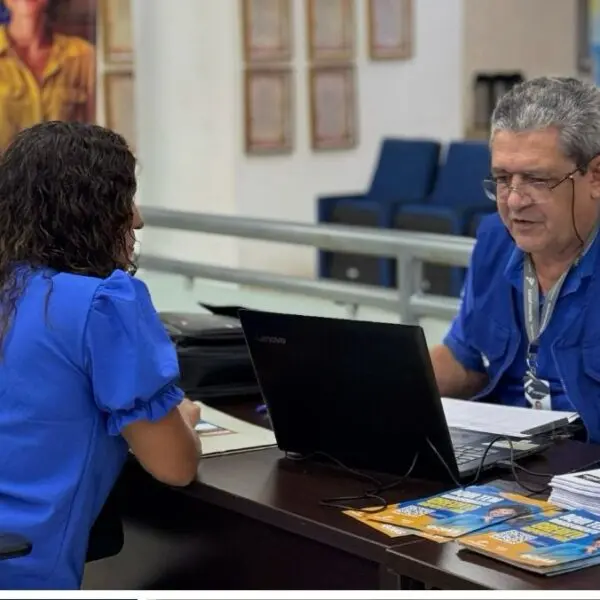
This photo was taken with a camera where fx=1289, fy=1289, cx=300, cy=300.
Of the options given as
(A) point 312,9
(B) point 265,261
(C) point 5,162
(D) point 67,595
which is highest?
(A) point 312,9

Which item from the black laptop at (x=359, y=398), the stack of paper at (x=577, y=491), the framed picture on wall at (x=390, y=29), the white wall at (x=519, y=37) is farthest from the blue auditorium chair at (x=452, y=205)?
the stack of paper at (x=577, y=491)

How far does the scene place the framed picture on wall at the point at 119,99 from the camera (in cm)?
755

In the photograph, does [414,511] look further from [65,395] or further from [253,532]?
[65,395]

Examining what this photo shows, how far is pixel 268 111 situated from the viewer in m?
8.26

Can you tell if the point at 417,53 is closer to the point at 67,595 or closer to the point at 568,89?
the point at 568,89

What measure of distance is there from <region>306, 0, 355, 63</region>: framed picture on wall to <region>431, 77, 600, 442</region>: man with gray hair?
6.08 metres

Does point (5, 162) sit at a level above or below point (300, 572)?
above

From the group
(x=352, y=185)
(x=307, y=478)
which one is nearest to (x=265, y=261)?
(x=352, y=185)

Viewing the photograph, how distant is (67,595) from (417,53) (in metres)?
8.10

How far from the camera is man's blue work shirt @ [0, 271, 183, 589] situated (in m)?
1.92

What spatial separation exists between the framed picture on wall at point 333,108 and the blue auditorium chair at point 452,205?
3.01 feet

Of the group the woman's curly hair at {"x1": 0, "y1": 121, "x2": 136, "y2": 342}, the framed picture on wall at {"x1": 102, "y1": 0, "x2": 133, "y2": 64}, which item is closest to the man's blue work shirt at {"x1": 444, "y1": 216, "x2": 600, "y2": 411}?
the woman's curly hair at {"x1": 0, "y1": 121, "x2": 136, "y2": 342}

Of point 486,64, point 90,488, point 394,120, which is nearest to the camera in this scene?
point 90,488

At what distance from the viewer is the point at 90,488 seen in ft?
6.57
